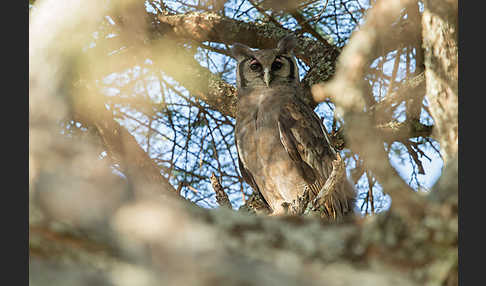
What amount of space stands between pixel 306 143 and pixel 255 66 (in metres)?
0.89

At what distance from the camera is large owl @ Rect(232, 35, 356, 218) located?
3.38 m

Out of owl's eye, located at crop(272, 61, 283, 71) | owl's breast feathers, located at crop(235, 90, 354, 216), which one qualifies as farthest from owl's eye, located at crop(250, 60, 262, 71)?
owl's breast feathers, located at crop(235, 90, 354, 216)

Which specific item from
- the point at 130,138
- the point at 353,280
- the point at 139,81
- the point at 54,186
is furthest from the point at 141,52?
the point at 353,280

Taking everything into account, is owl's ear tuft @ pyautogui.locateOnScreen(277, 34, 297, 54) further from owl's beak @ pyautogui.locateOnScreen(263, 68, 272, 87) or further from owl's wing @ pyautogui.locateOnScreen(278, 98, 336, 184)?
owl's wing @ pyautogui.locateOnScreen(278, 98, 336, 184)

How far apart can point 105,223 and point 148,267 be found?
0.14 m

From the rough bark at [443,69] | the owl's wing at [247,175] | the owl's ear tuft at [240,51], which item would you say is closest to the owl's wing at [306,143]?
the owl's wing at [247,175]

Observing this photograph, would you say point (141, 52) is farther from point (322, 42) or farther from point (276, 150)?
point (322, 42)

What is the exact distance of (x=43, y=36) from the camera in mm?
1232

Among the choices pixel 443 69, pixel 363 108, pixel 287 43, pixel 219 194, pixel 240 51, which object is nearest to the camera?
pixel 363 108

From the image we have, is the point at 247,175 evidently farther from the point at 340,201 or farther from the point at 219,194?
the point at 219,194

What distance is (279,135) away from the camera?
3.52 meters

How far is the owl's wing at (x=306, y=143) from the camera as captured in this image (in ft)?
11.1

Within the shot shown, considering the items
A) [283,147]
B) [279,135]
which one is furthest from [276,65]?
[283,147]

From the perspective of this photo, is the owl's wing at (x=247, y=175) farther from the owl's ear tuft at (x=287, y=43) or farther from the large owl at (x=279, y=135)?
the owl's ear tuft at (x=287, y=43)
